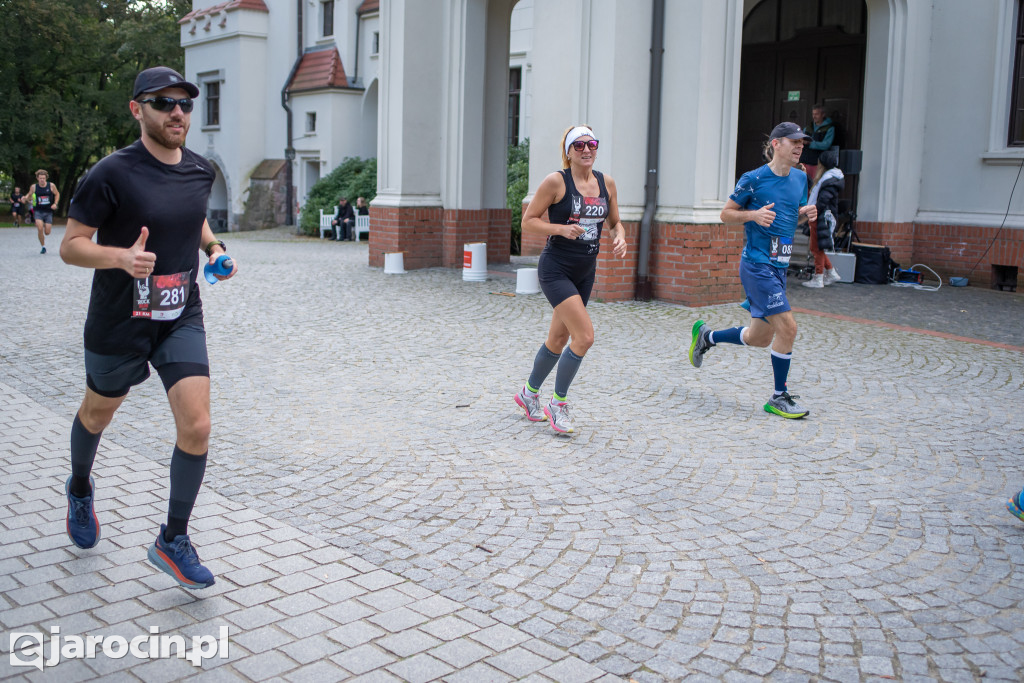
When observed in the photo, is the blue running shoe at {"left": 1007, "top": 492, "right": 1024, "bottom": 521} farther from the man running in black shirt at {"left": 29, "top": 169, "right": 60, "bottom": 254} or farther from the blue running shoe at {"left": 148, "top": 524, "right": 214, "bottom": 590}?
the man running in black shirt at {"left": 29, "top": 169, "right": 60, "bottom": 254}

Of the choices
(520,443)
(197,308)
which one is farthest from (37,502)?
(520,443)

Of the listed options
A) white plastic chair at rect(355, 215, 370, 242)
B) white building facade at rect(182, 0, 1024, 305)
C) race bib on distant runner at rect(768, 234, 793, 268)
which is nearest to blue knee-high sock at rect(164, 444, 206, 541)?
race bib on distant runner at rect(768, 234, 793, 268)

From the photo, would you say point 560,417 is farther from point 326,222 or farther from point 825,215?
point 326,222

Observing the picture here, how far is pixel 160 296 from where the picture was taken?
391 centimetres

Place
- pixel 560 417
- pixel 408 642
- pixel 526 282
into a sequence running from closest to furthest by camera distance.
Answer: pixel 408 642
pixel 560 417
pixel 526 282

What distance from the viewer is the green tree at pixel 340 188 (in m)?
29.6

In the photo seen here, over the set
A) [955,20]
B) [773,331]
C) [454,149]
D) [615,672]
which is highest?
[955,20]

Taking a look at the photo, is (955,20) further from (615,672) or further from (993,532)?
(615,672)

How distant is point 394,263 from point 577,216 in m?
9.52

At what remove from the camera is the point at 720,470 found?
5.68m

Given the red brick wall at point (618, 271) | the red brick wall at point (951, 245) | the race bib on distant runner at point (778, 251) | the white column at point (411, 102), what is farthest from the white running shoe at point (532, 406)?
the red brick wall at point (951, 245)

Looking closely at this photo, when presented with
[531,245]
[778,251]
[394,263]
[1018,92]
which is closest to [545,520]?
[778,251]

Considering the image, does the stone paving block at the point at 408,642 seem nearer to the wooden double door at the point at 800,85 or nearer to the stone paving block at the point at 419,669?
the stone paving block at the point at 419,669

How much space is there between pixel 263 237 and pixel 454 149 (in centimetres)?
1484
